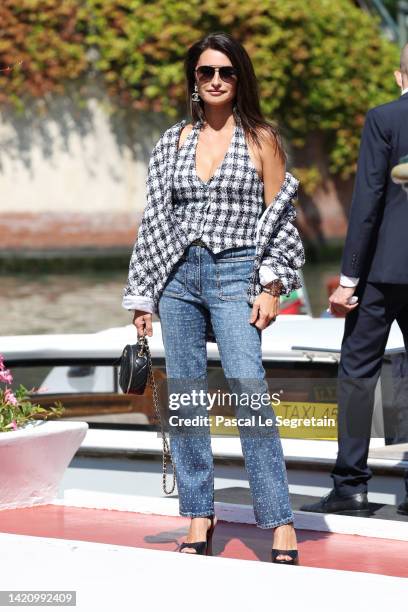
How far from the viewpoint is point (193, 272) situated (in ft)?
13.5

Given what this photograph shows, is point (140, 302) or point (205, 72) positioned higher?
point (205, 72)

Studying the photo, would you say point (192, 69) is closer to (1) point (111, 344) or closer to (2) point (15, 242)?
(1) point (111, 344)

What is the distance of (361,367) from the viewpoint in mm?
4816

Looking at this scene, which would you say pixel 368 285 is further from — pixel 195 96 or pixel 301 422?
pixel 301 422

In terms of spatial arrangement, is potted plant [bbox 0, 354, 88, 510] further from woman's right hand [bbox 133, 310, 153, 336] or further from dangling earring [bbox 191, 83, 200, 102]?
dangling earring [bbox 191, 83, 200, 102]

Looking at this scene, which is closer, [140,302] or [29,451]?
[140,302]

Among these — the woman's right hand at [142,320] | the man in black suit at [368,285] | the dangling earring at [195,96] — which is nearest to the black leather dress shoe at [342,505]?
the man in black suit at [368,285]

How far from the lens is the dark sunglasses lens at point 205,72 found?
4.13m

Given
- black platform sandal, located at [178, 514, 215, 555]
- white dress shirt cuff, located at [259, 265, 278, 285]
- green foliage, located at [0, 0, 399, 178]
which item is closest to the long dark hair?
white dress shirt cuff, located at [259, 265, 278, 285]

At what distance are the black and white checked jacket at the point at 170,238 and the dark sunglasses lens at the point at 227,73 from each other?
0.70 ft

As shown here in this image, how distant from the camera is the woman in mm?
4098

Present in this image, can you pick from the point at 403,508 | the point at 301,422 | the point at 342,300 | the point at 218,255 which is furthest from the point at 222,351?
the point at 301,422

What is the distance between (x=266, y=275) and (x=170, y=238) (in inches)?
12.6

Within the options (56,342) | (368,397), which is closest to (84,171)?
(56,342)
